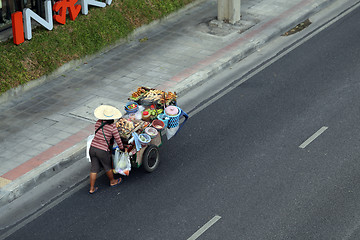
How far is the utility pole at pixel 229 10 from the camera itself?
66.1ft

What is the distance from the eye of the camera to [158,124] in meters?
13.5

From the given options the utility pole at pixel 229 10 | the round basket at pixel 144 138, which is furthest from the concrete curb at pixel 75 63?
the round basket at pixel 144 138

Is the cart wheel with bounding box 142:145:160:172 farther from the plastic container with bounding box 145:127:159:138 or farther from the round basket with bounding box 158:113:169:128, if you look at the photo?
the round basket with bounding box 158:113:169:128

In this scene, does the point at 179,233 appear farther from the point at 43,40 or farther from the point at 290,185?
the point at 43,40

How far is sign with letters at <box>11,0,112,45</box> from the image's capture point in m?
16.6

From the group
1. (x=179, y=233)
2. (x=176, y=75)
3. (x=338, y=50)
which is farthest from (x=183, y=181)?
(x=338, y=50)

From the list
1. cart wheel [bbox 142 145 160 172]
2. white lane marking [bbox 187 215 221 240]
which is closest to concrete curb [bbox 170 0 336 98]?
cart wheel [bbox 142 145 160 172]

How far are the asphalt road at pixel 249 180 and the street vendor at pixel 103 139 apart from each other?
514 millimetres

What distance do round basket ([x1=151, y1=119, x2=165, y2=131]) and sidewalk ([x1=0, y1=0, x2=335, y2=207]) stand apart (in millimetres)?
1681

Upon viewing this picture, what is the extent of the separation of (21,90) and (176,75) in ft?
12.6

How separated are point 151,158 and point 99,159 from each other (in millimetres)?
1203

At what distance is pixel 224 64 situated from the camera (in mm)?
18062

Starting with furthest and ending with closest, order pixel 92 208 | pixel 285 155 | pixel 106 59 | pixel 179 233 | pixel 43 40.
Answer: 1. pixel 106 59
2. pixel 43 40
3. pixel 285 155
4. pixel 92 208
5. pixel 179 233

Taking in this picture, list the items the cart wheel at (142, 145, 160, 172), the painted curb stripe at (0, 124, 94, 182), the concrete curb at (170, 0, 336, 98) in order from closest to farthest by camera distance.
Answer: the cart wheel at (142, 145, 160, 172) < the painted curb stripe at (0, 124, 94, 182) < the concrete curb at (170, 0, 336, 98)
